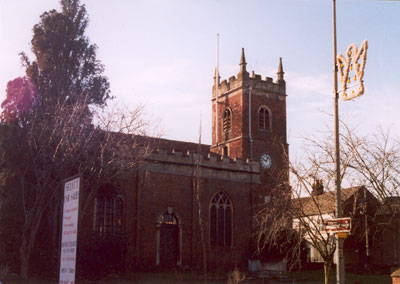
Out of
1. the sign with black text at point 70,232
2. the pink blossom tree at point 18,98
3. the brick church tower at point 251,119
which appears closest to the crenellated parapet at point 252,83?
the brick church tower at point 251,119

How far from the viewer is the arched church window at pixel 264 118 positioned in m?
41.9

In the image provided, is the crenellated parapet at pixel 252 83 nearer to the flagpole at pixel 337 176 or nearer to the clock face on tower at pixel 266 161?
the clock face on tower at pixel 266 161

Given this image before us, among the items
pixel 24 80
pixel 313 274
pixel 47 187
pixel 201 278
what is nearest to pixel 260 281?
pixel 201 278

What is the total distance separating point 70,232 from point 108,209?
24.1 meters

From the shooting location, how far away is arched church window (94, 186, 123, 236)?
29609 millimetres

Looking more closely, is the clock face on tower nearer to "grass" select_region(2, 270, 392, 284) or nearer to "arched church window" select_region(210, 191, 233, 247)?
"arched church window" select_region(210, 191, 233, 247)

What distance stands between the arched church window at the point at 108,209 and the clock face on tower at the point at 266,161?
44.0ft

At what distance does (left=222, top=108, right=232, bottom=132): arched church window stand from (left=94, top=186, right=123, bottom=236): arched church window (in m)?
14.7

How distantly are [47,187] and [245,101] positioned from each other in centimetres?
2109

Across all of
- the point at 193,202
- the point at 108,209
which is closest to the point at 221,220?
the point at 193,202

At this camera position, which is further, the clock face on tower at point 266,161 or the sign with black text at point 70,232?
the clock face on tower at point 266,161

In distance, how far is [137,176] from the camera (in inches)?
1220

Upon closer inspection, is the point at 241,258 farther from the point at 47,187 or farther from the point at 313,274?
the point at 47,187

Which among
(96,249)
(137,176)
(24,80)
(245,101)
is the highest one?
(245,101)
